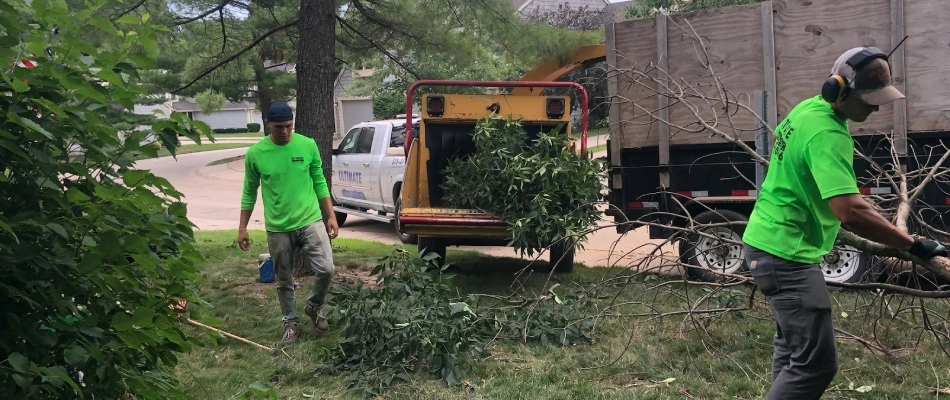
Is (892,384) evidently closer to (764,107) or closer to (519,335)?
(764,107)

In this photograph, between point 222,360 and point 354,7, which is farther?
point 354,7

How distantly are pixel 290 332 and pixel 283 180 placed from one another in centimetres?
112

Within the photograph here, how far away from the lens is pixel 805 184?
329 cm

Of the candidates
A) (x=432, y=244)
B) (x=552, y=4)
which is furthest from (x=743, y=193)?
(x=552, y=4)

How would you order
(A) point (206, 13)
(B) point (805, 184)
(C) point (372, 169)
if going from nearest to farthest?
(B) point (805, 184) < (A) point (206, 13) < (C) point (372, 169)

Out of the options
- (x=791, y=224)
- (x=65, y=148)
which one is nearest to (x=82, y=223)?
(x=65, y=148)

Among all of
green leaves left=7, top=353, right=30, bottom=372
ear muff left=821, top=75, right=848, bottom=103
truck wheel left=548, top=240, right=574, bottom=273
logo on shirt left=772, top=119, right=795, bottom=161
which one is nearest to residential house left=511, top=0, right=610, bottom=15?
truck wheel left=548, top=240, right=574, bottom=273

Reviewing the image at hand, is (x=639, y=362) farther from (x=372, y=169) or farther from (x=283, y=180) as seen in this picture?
(x=372, y=169)

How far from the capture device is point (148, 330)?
2834mm

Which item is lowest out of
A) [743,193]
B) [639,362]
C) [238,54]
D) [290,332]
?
[639,362]

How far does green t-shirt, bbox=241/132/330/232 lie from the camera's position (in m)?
5.82

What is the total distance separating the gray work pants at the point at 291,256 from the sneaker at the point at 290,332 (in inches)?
1.6

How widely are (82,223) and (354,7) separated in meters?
7.07

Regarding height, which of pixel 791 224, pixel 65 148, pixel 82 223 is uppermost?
pixel 65 148
